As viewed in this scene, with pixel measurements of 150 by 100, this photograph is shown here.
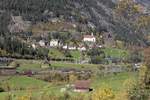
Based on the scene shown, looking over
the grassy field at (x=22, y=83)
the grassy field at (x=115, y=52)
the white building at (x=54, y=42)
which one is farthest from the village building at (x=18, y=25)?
the grassy field at (x=22, y=83)

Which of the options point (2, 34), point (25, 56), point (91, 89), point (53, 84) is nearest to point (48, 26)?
point (2, 34)

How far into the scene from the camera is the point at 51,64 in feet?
445

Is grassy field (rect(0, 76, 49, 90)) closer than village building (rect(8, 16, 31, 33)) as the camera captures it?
Answer: Yes

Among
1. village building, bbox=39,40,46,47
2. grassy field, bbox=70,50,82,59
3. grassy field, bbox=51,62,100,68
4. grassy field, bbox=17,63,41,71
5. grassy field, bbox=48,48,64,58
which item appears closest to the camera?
grassy field, bbox=17,63,41,71

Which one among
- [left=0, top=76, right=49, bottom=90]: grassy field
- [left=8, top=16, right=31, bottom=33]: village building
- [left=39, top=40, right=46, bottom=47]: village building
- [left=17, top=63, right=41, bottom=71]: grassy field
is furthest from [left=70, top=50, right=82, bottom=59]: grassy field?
[left=0, top=76, right=49, bottom=90]: grassy field

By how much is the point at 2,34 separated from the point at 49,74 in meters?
59.6

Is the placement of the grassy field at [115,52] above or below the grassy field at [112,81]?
below

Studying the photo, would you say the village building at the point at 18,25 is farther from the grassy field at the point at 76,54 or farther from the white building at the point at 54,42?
the grassy field at the point at 76,54

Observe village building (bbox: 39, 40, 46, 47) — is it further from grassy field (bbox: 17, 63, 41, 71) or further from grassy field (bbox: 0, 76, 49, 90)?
grassy field (bbox: 0, 76, 49, 90)

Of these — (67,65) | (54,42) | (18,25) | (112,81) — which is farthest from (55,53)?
(112,81)

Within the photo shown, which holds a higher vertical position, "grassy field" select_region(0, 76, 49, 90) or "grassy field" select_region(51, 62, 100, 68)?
"grassy field" select_region(0, 76, 49, 90)

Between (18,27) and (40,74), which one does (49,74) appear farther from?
(18,27)

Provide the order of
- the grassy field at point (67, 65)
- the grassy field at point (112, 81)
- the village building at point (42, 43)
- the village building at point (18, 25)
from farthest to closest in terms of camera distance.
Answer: the village building at point (18, 25) < the village building at point (42, 43) < the grassy field at point (67, 65) < the grassy field at point (112, 81)

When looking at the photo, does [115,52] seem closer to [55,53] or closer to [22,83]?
[55,53]
